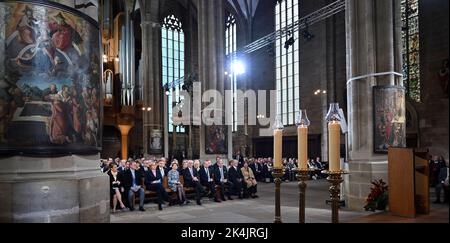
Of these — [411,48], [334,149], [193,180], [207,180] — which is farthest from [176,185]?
[411,48]

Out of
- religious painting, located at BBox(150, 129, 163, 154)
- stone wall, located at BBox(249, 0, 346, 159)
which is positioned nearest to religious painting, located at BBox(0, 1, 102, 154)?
stone wall, located at BBox(249, 0, 346, 159)

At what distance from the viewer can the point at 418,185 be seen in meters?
3.62

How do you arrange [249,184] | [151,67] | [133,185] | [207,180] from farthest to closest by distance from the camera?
[151,67], [249,184], [207,180], [133,185]

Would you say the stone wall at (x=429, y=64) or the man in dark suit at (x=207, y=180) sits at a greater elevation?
the stone wall at (x=429, y=64)

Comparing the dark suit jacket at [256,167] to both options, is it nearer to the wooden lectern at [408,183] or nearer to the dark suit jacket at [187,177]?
the dark suit jacket at [187,177]

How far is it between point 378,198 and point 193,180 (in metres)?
5.26

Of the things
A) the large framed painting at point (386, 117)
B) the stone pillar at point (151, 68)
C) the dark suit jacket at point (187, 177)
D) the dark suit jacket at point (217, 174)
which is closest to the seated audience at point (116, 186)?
the dark suit jacket at point (187, 177)

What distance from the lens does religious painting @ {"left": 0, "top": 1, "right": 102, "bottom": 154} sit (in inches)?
195

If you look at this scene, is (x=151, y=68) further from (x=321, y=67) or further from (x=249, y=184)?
(x=249, y=184)

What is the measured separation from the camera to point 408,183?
11.6ft

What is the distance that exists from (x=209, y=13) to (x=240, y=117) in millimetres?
12353

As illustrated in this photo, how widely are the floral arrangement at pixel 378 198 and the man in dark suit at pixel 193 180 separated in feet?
15.5

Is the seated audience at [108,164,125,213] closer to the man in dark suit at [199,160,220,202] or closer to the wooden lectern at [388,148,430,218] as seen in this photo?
the man in dark suit at [199,160,220,202]

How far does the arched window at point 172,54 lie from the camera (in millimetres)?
28672
